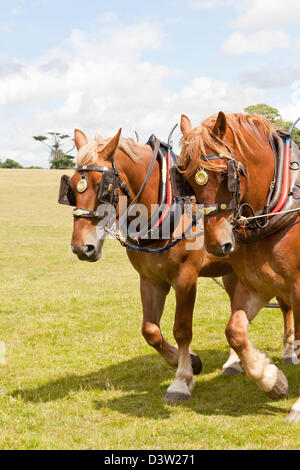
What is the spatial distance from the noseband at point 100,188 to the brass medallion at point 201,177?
0.93 m

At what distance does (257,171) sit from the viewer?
14.3ft

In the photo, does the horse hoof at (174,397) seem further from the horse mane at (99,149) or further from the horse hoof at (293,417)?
the horse mane at (99,149)

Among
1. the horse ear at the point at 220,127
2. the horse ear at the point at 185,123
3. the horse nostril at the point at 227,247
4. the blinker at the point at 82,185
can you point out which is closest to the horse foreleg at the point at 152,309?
the blinker at the point at 82,185

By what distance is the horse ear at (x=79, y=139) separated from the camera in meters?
5.12

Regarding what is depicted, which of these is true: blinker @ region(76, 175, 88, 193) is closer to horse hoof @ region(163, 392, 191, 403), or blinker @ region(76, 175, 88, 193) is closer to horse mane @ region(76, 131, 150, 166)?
horse mane @ region(76, 131, 150, 166)

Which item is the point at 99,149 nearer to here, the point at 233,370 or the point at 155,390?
the point at 155,390

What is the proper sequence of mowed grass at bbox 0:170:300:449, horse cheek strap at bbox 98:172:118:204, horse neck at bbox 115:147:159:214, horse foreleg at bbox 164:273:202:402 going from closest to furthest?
mowed grass at bbox 0:170:300:449 → horse cheek strap at bbox 98:172:118:204 → horse neck at bbox 115:147:159:214 → horse foreleg at bbox 164:273:202:402

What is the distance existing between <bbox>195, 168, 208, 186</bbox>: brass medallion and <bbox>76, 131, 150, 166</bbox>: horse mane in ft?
3.53

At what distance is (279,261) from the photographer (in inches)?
174

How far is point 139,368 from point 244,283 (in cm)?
254

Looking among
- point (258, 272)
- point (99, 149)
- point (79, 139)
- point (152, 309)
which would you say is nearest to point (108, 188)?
point (99, 149)

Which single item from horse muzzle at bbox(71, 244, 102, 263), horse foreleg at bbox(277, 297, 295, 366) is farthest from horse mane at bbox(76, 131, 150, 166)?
horse foreleg at bbox(277, 297, 295, 366)

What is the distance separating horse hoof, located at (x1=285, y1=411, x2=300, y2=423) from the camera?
4590mm
